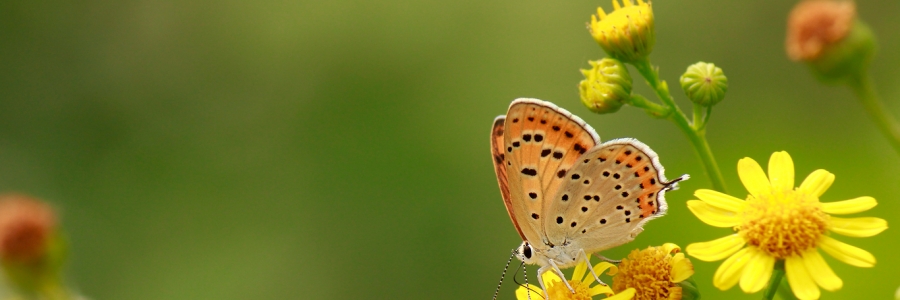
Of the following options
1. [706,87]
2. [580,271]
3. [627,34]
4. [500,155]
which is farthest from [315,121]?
[706,87]

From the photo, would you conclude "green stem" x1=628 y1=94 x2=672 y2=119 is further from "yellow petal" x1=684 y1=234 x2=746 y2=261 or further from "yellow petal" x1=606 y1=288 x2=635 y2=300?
"yellow petal" x1=606 y1=288 x2=635 y2=300

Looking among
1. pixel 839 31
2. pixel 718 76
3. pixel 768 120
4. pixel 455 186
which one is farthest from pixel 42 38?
pixel 839 31

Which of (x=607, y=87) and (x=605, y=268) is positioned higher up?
(x=607, y=87)

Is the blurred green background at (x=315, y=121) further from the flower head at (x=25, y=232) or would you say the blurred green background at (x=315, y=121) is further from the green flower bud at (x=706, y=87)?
the flower head at (x=25, y=232)

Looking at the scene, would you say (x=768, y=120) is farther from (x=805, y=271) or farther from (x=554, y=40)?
(x=805, y=271)

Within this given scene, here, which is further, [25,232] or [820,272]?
[820,272]

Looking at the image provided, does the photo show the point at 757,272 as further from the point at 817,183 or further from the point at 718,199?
the point at 817,183

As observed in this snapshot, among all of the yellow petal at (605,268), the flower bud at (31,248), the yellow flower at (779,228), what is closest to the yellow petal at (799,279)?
the yellow flower at (779,228)
